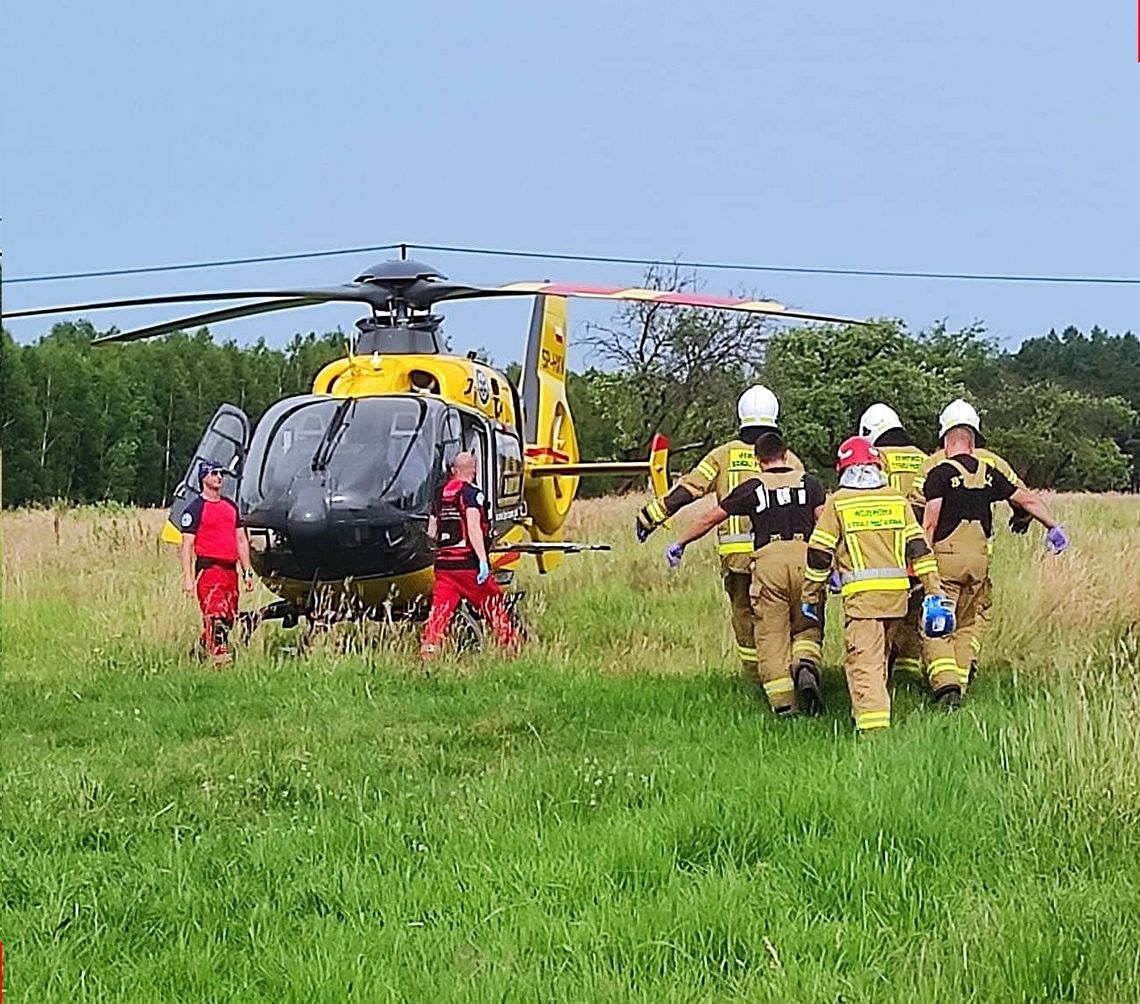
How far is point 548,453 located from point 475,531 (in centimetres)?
479

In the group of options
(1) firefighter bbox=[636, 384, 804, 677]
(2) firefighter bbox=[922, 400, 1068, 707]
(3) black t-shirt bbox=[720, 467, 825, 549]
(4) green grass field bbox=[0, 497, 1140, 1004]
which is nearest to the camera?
(4) green grass field bbox=[0, 497, 1140, 1004]

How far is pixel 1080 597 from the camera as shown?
33.4 ft

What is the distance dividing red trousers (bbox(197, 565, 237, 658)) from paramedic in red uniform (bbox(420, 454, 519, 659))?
148cm

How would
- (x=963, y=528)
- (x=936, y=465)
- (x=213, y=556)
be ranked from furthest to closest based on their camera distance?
1. (x=213, y=556)
2. (x=936, y=465)
3. (x=963, y=528)

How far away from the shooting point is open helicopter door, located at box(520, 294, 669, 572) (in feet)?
46.8

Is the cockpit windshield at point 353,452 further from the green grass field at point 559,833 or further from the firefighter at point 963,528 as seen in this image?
the firefighter at point 963,528

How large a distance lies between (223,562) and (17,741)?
8.61 ft

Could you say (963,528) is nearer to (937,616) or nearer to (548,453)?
(937,616)

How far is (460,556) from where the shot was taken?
10164mm

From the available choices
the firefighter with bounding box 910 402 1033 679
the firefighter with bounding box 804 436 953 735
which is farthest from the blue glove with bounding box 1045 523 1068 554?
the firefighter with bounding box 804 436 953 735

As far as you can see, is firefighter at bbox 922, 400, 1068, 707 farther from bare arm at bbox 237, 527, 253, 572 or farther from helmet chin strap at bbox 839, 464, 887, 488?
bare arm at bbox 237, 527, 253, 572

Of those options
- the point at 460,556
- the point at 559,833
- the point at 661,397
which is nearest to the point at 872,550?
the point at 559,833

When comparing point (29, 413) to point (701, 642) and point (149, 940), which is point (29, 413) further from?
point (149, 940)

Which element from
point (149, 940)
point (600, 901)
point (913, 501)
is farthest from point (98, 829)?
point (913, 501)
